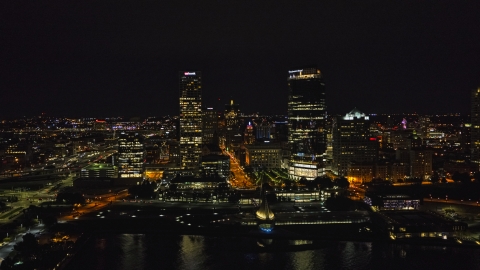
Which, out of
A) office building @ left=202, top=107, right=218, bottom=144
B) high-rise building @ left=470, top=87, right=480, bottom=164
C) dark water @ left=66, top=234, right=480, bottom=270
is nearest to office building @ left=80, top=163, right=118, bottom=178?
dark water @ left=66, top=234, right=480, bottom=270

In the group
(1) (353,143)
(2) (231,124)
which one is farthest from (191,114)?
(2) (231,124)

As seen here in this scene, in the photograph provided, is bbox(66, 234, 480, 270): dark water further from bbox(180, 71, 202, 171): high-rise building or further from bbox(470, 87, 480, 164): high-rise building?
bbox(180, 71, 202, 171): high-rise building

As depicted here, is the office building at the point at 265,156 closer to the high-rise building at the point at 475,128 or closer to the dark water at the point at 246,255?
the high-rise building at the point at 475,128

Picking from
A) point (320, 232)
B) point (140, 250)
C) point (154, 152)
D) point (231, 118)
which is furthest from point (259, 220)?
point (231, 118)

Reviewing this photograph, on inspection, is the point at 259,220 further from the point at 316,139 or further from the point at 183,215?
the point at 316,139

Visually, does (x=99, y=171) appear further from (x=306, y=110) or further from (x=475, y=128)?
(x=475, y=128)
